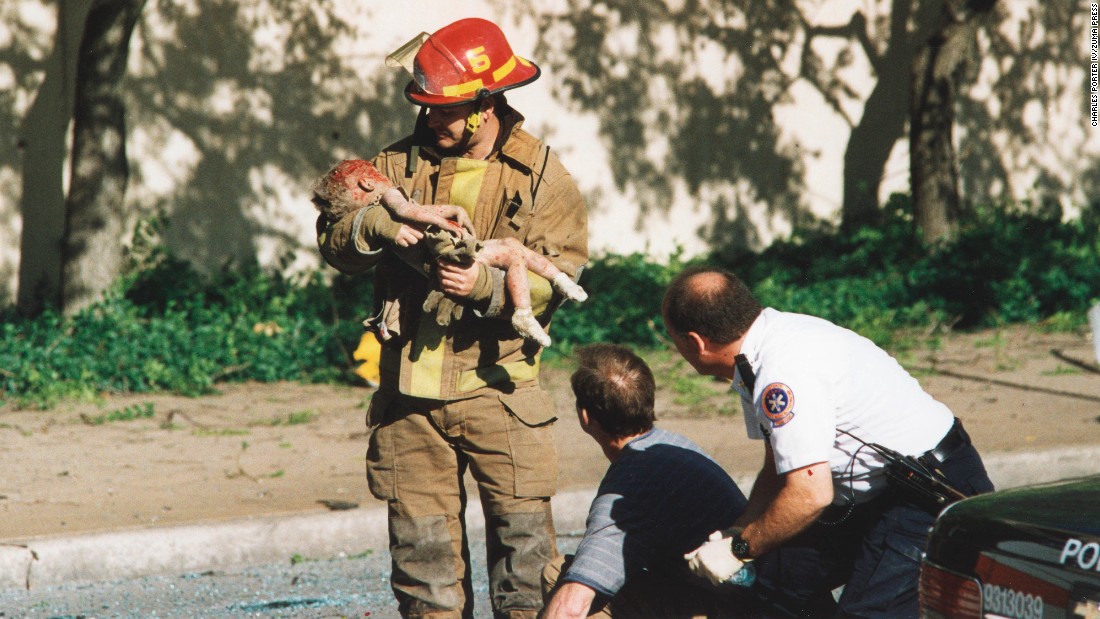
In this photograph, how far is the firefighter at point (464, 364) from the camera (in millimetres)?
3811

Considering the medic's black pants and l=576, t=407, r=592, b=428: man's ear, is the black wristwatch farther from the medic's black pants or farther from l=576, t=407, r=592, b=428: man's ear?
l=576, t=407, r=592, b=428: man's ear

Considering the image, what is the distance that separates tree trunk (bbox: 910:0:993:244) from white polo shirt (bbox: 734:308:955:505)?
324 inches

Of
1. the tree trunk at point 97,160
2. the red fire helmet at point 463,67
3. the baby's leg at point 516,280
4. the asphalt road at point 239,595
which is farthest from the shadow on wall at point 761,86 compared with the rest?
the baby's leg at point 516,280

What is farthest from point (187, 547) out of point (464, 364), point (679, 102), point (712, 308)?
point (679, 102)

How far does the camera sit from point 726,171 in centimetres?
1186

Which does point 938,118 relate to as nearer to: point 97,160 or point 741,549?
point 97,160

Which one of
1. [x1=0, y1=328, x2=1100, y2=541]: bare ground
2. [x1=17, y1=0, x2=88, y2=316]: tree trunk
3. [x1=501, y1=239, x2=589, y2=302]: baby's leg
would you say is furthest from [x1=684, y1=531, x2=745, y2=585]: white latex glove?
[x1=17, y1=0, x2=88, y2=316]: tree trunk

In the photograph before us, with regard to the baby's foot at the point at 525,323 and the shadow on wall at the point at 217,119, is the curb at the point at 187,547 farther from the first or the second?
the shadow on wall at the point at 217,119

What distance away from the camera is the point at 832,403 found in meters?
3.26

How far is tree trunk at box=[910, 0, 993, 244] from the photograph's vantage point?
440 inches

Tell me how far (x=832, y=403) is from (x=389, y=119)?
7804mm

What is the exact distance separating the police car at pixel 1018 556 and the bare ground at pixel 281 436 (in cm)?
368

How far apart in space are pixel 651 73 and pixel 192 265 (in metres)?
4.45

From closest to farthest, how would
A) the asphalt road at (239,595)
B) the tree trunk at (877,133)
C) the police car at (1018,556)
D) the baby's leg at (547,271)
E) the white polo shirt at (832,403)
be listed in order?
the police car at (1018,556) < the white polo shirt at (832,403) < the baby's leg at (547,271) < the asphalt road at (239,595) < the tree trunk at (877,133)
